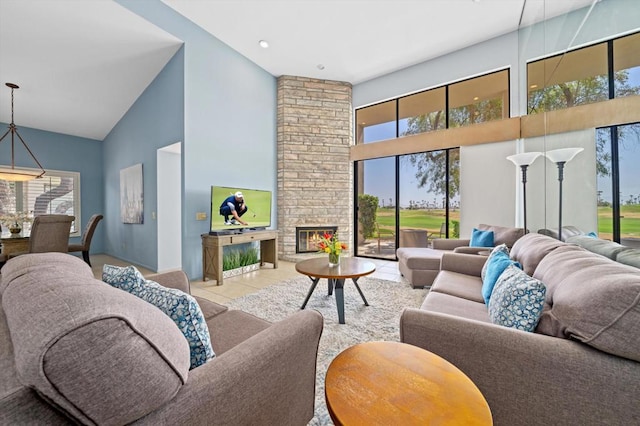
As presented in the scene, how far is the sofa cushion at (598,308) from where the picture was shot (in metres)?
0.84

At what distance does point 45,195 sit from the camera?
5.64 metres

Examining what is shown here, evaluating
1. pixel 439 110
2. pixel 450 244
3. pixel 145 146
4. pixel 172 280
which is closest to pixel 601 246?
pixel 450 244

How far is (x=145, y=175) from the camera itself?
454 centimetres

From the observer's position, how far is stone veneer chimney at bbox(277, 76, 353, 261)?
5289mm

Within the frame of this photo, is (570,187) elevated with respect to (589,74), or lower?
lower

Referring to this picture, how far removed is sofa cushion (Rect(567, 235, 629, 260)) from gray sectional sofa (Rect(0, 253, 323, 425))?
198 centimetres

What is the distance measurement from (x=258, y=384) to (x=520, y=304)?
1.19 meters

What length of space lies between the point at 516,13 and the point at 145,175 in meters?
6.38

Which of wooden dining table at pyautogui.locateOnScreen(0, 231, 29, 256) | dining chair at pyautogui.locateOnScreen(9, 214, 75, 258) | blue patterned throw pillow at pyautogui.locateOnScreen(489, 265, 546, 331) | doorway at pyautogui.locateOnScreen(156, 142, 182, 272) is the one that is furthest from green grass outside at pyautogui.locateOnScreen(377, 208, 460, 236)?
wooden dining table at pyautogui.locateOnScreen(0, 231, 29, 256)

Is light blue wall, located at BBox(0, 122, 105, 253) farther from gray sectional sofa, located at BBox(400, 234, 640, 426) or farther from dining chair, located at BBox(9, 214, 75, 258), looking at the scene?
gray sectional sofa, located at BBox(400, 234, 640, 426)

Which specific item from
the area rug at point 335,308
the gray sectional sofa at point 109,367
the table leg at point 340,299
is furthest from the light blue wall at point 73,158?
the gray sectional sofa at point 109,367

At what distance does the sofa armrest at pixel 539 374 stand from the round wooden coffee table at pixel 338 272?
1.33 meters

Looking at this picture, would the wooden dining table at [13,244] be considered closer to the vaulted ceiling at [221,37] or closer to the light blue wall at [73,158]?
the vaulted ceiling at [221,37]

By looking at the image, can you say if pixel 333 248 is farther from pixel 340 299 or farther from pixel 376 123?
pixel 376 123
